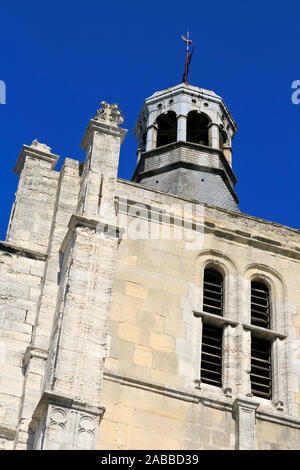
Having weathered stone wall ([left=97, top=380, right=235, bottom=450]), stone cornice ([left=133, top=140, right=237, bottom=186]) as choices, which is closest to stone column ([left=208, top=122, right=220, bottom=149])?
stone cornice ([left=133, top=140, right=237, bottom=186])

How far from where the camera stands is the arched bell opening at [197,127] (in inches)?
1208

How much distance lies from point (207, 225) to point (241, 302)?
1931mm

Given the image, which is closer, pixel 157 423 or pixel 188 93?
pixel 157 423

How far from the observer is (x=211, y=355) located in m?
21.4

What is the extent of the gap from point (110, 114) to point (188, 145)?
5036mm

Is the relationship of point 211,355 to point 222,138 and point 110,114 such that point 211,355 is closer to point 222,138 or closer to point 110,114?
point 110,114

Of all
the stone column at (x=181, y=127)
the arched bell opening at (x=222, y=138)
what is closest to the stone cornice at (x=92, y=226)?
the stone column at (x=181, y=127)

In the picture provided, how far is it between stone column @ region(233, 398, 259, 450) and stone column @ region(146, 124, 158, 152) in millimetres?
10828

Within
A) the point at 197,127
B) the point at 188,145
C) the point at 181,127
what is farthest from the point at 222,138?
the point at 188,145

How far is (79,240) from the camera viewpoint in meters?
21.0

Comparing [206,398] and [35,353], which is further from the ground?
[35,353]

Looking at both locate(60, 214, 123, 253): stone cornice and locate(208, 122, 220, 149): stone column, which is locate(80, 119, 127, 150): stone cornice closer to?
locate(60, 214, 123, 253): stone cornice
